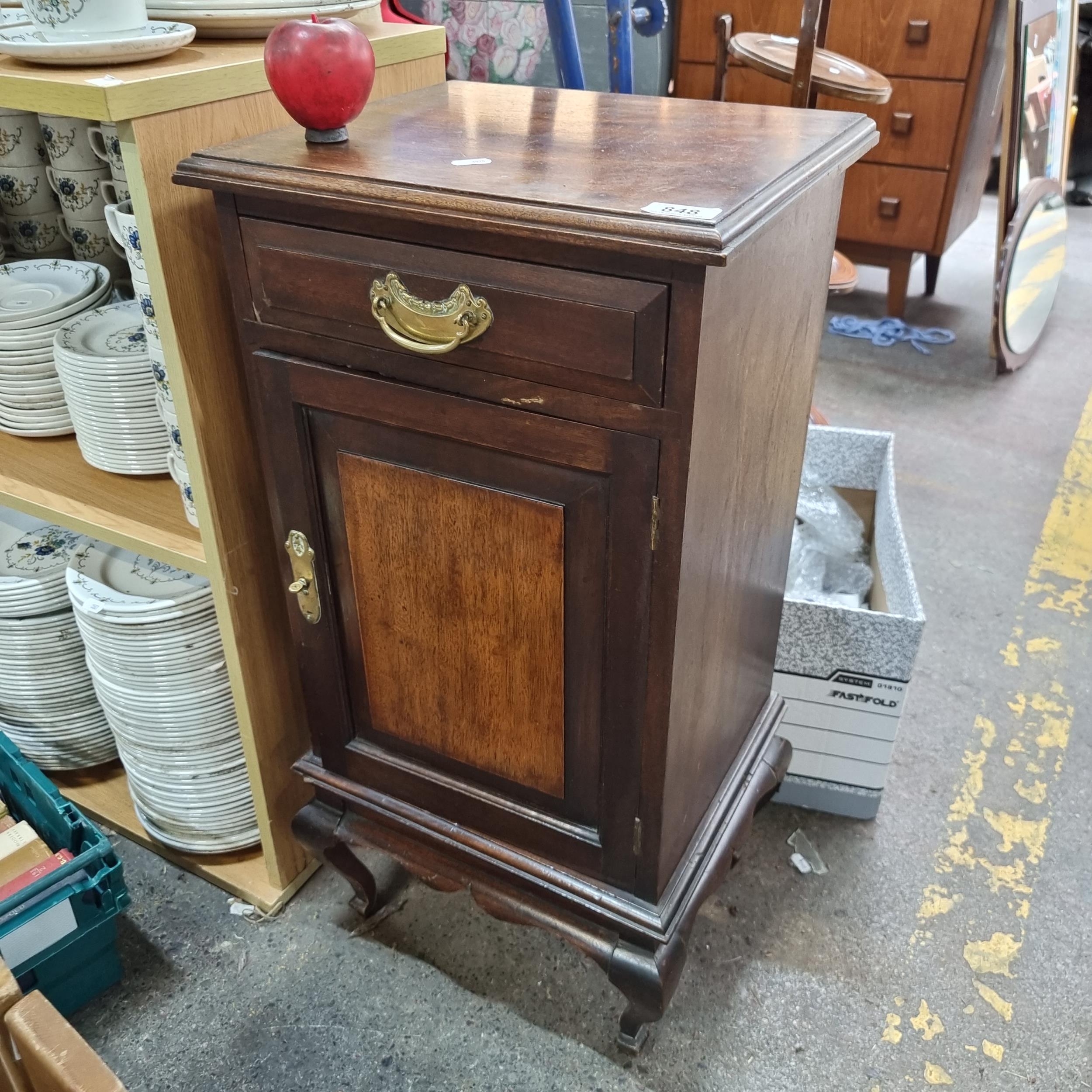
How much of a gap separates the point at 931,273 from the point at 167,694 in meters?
2.81

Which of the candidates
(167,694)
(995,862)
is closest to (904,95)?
(995,862)

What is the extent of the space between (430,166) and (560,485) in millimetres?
270

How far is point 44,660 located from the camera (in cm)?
138

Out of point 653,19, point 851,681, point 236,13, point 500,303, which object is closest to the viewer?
point 500,303

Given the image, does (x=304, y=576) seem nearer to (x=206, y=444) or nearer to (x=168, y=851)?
(x=206, y=444)

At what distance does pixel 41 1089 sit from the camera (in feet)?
2.47

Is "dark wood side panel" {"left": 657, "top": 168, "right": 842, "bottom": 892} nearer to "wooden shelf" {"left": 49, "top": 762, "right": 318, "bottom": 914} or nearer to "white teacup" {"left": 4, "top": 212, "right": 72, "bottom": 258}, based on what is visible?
"wooden shelf" {"left": 49, "top": 762, "right": 318, "bottom": 914}

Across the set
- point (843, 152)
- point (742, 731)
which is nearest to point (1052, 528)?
point (742, 731)

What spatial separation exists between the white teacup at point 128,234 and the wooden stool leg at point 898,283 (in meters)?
2.51

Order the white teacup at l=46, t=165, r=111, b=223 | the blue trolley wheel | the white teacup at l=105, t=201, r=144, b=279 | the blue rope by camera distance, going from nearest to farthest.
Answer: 1. the white teacup at l=105, t=201, r=144, b=279
2. the white teacup at l=46, t=165, r=111, b=223
3. the blue trolley wheel
4. the blue rope

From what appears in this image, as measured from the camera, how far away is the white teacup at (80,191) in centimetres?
131

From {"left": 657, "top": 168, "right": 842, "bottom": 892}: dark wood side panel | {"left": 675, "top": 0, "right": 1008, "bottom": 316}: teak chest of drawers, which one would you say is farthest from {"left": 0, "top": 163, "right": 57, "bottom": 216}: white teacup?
{"left": 675, "top": 0, "right": 1008, "bottom": 316}: teak chest of drawers

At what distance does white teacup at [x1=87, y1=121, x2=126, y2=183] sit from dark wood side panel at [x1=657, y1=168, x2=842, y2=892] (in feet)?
2.45

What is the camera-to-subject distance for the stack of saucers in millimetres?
1354
